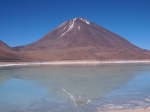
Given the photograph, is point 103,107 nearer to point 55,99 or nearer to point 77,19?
point 55,99

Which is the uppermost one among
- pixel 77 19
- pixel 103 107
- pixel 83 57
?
pixel 77 19

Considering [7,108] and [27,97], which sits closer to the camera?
[7,108]

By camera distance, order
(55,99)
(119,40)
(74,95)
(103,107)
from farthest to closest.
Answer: (119,40)
(74,95)
(55,99)
(103,107)

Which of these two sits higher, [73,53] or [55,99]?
[73,53]

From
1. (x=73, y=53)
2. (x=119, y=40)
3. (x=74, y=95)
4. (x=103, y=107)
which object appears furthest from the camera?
(x=119, y=40)

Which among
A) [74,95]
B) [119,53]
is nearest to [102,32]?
[119,53]

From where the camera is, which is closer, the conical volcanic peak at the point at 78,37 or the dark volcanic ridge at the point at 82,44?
the dark volcanic ridge at the point at 82,44

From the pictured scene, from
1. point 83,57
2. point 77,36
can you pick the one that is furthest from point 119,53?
point 77,36

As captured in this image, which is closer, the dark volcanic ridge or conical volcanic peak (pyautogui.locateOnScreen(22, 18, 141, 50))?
the dark volcanic ridge
